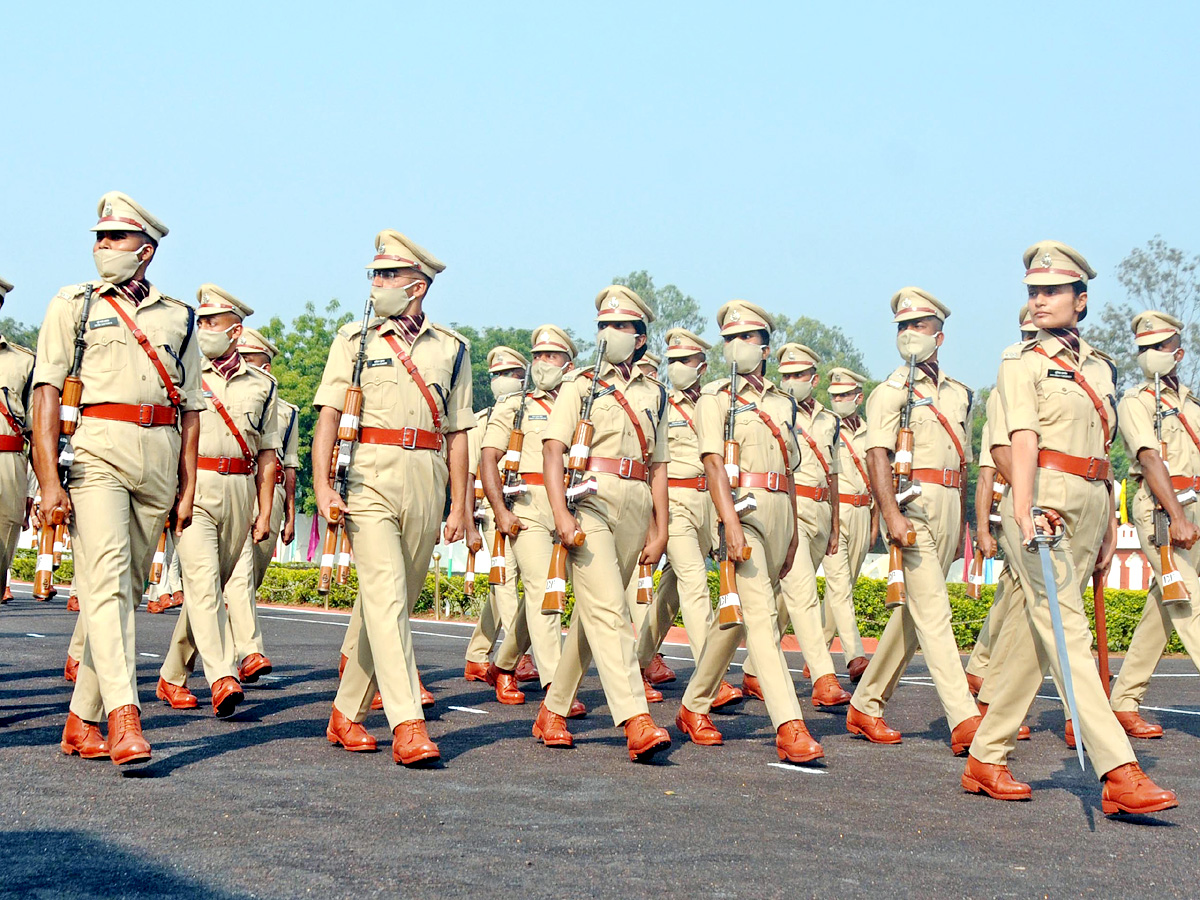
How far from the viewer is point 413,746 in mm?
6789

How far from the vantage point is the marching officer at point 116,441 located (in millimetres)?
6559

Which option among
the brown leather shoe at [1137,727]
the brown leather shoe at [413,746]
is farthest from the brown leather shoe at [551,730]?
the brown leather shoe at [1137,727]

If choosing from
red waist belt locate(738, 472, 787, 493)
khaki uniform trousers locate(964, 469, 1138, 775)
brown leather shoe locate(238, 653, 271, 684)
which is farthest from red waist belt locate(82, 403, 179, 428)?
khaki uniform trousers locate(964, 469, 1138, 775)

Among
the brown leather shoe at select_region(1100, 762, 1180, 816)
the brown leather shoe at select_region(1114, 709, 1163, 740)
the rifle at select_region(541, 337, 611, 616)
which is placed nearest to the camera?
the brown leather shoe at select_region(1100, 762, 1180, 816)

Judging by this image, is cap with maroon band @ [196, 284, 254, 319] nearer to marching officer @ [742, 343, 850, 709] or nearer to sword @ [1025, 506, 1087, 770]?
marching officer @ [742, 343, 850, 709]

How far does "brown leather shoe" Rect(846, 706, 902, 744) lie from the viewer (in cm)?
851

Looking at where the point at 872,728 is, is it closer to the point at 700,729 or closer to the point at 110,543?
the point at 700,729

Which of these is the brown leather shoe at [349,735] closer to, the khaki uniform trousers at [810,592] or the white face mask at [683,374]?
the khaki uniform trousers at [810,592]

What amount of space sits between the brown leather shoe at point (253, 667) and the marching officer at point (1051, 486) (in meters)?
4.94

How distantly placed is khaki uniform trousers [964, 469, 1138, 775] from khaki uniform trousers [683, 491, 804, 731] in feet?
3.93

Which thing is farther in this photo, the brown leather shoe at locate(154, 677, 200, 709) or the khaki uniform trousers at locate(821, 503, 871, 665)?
the khaki uniform trousers at locate(821, 503, 871, 665)

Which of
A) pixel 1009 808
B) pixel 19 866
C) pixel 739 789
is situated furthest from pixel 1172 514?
pixel 19 866

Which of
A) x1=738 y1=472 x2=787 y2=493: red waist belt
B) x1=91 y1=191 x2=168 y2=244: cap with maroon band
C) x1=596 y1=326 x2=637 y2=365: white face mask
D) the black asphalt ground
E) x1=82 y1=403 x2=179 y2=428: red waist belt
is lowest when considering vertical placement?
the black asphalt ground

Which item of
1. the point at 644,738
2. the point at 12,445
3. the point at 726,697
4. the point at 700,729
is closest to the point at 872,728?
the point at 700,729
